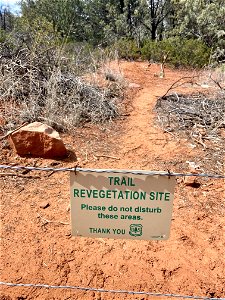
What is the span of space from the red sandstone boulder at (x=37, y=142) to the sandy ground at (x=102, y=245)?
0.11 m

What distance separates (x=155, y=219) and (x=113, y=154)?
2489 mm

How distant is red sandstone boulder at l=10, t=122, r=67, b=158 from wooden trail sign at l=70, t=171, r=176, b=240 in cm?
210

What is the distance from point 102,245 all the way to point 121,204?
1.14m

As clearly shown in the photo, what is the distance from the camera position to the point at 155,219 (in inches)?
65.2

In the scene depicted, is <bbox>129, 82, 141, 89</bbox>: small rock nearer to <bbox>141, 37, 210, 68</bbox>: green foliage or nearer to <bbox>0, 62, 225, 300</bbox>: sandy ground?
<bbox>0, 62, 225, 300</bbox>: sandy ground

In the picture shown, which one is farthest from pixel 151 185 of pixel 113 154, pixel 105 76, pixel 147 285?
pixel 105 76

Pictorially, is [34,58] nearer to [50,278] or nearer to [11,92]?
[11,92]

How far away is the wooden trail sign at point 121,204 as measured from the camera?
5.06ft

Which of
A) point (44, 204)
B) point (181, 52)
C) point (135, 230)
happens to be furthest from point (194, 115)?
point (181, 52)

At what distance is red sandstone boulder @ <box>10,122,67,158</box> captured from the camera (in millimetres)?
3705

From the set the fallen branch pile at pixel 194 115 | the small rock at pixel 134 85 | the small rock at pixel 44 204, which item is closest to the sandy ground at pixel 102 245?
the small rock at pixel 44 204

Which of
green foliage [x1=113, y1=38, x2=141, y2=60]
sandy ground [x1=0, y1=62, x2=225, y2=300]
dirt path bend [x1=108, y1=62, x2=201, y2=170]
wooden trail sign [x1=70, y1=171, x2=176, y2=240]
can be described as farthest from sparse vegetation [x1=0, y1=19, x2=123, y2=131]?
green foliage [x1=113, y1=38, x2=141, y2=60]

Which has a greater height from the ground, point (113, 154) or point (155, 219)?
point (155, 219)

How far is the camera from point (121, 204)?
1.60 metres
